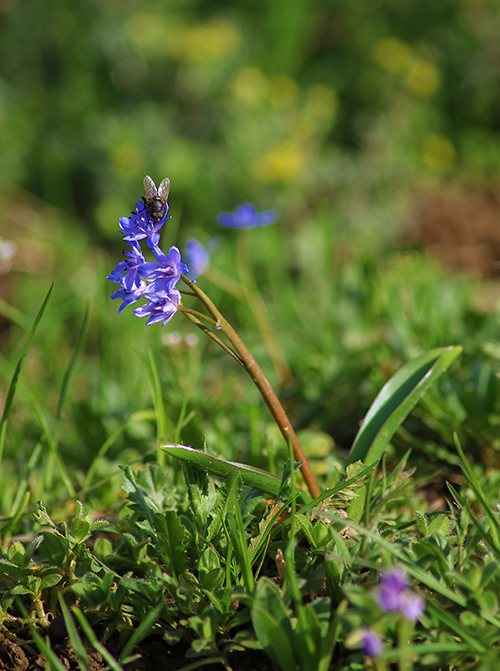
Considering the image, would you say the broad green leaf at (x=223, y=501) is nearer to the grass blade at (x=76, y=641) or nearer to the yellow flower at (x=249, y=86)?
the grass blade at (x=76, y=641)

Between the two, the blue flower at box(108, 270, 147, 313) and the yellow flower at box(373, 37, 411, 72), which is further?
the yellow flower at box(373, 37, 411, 72)

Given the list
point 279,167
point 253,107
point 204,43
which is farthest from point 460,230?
point 204,43

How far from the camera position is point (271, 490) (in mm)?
1331

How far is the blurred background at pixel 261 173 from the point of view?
91.8 inches

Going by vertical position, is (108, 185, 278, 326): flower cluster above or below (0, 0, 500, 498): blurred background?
below

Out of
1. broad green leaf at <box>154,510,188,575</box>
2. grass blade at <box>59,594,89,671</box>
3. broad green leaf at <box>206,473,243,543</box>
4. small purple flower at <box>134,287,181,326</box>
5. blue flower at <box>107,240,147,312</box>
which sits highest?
blue flower at <box>107,240,147,312</box>

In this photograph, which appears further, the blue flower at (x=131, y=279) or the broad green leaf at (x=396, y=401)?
the broad green leaf at (x=396, y=401)

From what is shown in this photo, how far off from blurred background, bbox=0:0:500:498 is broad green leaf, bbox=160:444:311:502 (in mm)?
527

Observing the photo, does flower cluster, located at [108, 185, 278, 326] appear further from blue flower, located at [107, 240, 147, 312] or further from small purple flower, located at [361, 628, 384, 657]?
small purple flower, located at [361, 628, 384, 657]

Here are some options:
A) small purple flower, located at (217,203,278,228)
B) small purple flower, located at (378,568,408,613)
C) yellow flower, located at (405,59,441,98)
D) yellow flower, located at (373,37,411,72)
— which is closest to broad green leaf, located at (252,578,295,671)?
small purple flower, located at (378,568,408,613)

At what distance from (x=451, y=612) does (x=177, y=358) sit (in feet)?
4.05

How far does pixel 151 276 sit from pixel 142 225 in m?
0.10

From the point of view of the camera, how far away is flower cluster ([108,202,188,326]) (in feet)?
3.74

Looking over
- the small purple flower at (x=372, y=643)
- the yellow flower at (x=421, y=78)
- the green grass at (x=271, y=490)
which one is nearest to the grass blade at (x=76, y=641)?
the green grass at (x=271, y=490)
